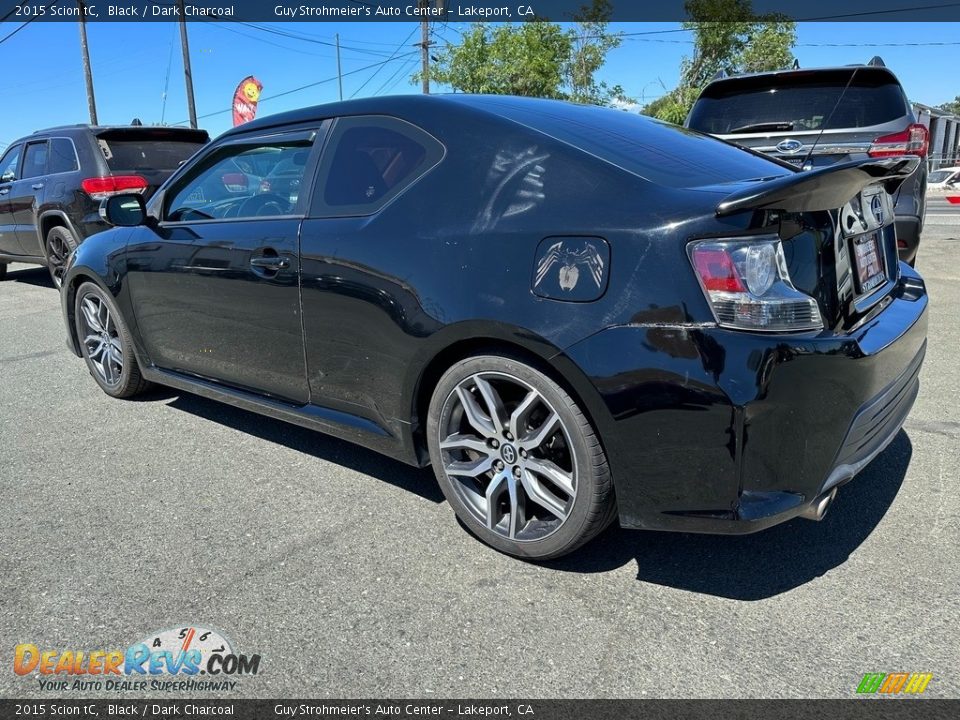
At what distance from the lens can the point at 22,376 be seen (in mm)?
5262

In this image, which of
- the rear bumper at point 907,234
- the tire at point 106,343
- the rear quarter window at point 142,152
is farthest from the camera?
the rear quarter window at point 142,152

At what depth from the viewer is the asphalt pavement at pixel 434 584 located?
210cm

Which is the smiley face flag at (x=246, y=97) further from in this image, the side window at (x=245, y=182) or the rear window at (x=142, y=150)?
the side window at (x=245, y=182)

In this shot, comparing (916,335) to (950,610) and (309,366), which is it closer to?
(950,610)

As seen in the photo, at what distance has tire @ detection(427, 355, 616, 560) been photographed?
240 centimetres

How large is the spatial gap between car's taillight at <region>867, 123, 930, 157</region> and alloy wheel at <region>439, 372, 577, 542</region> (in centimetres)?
393

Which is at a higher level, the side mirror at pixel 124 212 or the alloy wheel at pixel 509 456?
the side mirror at pixel 124 212

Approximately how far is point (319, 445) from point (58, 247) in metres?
6.36

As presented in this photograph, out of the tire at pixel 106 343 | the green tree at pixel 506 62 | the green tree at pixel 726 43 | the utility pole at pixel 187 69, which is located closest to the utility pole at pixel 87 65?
the utility pole at pixel 187 69

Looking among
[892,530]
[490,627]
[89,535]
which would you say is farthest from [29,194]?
[892,530]

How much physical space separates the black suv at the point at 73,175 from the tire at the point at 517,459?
6.26 m

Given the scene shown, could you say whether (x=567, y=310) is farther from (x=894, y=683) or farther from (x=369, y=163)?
(x=894, y=683)

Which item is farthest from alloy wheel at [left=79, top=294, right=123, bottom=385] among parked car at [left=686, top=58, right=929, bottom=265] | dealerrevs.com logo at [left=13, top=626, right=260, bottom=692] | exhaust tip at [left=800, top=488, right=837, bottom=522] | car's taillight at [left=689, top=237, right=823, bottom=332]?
parked car at [left=686, top=58, right=929, bottom=265]

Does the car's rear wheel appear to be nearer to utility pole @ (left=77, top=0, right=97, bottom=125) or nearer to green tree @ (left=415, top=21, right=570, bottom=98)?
green tree @ (left=415, top=21, right=570, bottom=98)
